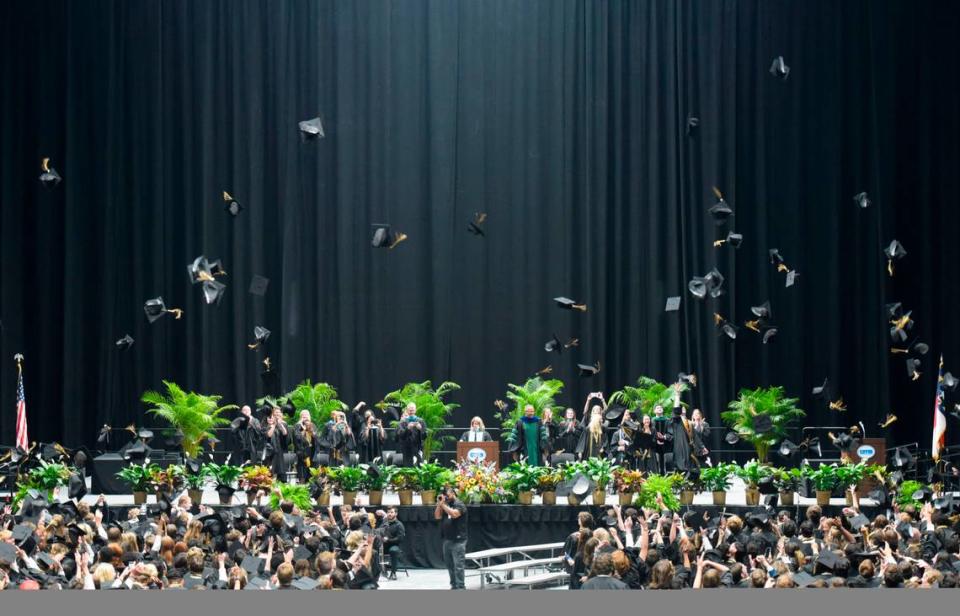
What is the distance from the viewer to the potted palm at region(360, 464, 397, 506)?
16000mm

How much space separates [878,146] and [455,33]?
8.01 m

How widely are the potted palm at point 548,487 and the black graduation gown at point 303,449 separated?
3.64m

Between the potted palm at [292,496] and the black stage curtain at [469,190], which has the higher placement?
the black stage curtain at [469,190]

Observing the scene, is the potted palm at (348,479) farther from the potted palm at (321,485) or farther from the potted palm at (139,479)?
the potted palm at (139,479)

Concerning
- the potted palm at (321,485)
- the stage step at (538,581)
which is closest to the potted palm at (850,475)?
the stage step at (538,581)

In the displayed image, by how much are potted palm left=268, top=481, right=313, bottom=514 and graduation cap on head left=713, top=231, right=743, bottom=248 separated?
27.9 feet

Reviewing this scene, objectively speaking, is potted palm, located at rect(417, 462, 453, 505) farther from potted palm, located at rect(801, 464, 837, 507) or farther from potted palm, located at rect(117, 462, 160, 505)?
potted palm, located at rect(801, 464, 837, 507)

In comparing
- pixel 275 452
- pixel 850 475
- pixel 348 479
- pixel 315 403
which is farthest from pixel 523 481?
pixel 315 403

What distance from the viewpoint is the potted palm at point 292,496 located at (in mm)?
14914

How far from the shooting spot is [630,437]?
58.8ft

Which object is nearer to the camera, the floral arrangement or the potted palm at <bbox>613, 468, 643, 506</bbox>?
the potted palm at <bbox>613, 468, 643, 506</bbox>

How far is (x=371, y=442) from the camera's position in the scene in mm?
18922

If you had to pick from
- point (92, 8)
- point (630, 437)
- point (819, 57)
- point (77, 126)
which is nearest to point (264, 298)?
point (77, 126)

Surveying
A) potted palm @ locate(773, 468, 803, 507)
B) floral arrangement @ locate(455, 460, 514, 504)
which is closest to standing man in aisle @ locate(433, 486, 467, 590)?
floral arrangement @ locate(455, 460, 514, 504)
